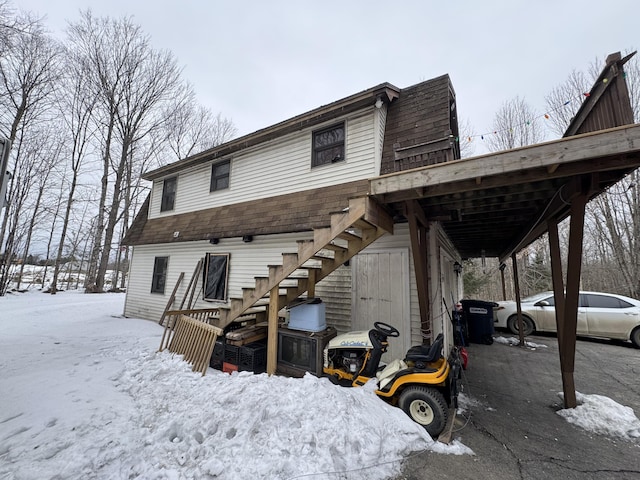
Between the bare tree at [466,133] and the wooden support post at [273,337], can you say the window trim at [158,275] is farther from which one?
the bare tree at [466,133]

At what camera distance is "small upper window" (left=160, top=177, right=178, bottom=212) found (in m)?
8.87

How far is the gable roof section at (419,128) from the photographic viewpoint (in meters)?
4.67

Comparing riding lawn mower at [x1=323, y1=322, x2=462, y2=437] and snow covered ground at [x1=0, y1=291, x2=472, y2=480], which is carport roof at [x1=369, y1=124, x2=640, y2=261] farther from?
snow covered ground at [x1=0, y1=291, x2=472, y2=480]

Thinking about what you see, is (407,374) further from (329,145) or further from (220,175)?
(220,175)

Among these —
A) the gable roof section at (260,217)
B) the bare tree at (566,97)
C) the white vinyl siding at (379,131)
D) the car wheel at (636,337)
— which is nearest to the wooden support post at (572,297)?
the gable roof section at (260,217)

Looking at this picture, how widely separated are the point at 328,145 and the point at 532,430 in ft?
18.7

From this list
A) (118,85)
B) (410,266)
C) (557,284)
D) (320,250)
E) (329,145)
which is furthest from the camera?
(118,85)

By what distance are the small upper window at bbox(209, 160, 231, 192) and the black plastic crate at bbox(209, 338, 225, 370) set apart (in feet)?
15.1

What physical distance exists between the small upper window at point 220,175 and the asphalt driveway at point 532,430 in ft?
24.2

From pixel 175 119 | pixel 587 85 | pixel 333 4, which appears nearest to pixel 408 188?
pixel 333 4

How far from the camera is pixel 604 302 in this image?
6.82 meters

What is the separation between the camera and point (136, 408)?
10.2 feet

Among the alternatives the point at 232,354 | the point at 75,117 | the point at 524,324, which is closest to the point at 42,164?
the point at 75,117

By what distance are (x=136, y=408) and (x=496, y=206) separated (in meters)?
5.82
